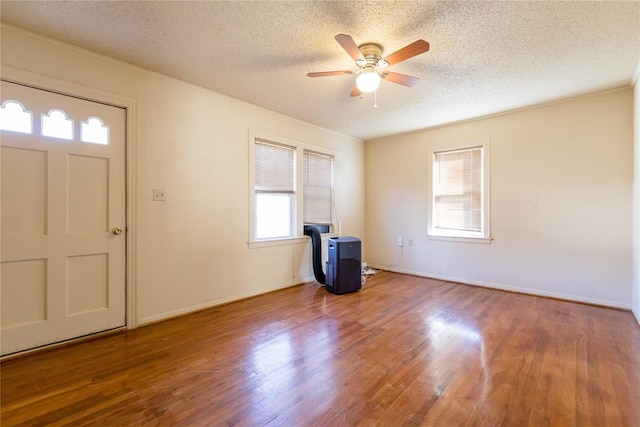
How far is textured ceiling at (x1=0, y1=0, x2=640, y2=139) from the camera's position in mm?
1972

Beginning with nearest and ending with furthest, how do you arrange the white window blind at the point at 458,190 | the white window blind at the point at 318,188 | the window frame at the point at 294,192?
1. the window frame at the point at 294,192
2. the white window blind at the point at 458,190
3. the white window blind at the point at 318,188

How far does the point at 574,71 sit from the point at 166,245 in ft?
14.6

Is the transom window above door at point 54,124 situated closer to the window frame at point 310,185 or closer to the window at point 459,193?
the window frame at point 310,185

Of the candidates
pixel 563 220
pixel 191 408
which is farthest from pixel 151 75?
pixel 563 220

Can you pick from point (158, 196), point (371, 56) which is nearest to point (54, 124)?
point (158, 196)

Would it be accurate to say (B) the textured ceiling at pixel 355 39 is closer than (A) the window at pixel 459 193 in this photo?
Yes

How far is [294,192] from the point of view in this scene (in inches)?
169

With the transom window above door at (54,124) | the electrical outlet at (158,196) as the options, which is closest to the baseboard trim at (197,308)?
the electrical outlet at (158,196)

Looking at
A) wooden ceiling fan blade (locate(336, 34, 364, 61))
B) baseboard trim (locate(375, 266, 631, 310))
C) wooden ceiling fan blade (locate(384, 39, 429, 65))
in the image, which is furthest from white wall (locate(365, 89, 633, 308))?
wooden ceiling fan blade (locate(336, 34, 364, 61))

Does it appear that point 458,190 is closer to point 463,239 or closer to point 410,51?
point 463,239

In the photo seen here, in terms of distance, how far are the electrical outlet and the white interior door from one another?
0.89 ft

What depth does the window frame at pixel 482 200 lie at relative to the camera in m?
4.18

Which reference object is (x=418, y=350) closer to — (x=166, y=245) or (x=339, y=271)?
(x=339, y=271)

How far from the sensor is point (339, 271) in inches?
153
